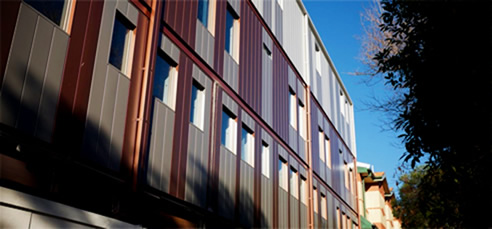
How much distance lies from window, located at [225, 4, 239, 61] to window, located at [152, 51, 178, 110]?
3.86 m

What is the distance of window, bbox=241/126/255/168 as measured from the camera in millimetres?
15859

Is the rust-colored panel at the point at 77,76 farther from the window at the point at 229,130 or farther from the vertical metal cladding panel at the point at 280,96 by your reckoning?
the vertical metal cladding panel at the point at 280,96

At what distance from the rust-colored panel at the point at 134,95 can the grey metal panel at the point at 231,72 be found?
4.21m

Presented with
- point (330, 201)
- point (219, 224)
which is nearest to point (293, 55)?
point (330, 201)

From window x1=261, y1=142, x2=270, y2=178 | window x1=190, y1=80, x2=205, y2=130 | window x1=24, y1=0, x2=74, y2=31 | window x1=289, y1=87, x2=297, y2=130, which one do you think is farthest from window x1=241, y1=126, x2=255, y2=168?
window x1=24, y1=0, x2=74, y2=31

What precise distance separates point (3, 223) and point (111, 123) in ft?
9.75

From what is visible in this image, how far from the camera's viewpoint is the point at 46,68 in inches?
313

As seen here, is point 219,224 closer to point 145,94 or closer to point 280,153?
point 145,94

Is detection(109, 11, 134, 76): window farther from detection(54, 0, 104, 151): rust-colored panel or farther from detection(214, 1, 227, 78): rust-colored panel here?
detection(214, 1, 227, 78): rust-colored panel

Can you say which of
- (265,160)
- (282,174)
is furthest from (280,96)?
(265,160)

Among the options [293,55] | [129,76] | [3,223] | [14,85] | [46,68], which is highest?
[293,55]

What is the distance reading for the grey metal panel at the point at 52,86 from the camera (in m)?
7.73

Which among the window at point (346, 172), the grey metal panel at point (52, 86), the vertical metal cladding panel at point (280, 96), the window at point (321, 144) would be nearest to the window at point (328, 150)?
the window at point (321, 144)

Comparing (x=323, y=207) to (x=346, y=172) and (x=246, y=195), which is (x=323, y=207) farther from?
(x=246, y=195)
